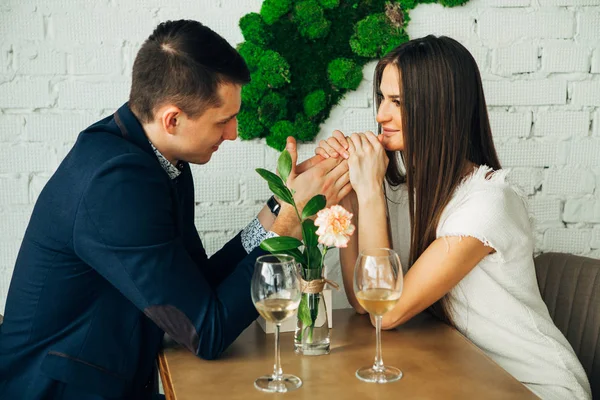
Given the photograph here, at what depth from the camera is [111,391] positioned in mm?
1324

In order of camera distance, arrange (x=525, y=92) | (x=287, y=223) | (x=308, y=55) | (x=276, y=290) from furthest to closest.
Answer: (x=525, y=92) < (x=308, y=55) < (x=287, y=223) < (x=276, y=290)

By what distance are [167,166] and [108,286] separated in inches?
12.2

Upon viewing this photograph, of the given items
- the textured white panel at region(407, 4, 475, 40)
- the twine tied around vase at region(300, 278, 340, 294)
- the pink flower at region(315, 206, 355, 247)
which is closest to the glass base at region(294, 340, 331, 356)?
the twine tied around vase at region(300, 278, 340, 294)

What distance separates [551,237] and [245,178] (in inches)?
38.7

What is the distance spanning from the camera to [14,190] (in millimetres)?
1870

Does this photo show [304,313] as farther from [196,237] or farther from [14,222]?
[14,222]

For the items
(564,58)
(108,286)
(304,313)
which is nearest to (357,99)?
(564,58)

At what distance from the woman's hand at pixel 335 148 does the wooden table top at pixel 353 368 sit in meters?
0.42

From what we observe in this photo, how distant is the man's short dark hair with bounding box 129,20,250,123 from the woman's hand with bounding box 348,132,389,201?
14.9 inches

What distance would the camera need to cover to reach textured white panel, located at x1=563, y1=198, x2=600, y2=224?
2113mm

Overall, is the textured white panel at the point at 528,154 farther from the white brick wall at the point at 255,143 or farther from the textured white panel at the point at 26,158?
the textured white panel at the point at 26,158

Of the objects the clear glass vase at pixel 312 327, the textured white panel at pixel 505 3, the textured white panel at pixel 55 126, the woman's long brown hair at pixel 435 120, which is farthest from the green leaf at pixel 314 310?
the textured white panel at pixel 505 3

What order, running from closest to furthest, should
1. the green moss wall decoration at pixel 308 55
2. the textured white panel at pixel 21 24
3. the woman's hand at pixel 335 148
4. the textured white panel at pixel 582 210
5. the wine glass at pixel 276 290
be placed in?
the wine glass at pixel 276 290, the woman's hand at pixel 335 148, the textured white panel at pixel 21 24, the green moss wall decoration at pixel 308 55, the textured white panel at pixel 582 210

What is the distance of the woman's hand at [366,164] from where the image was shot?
1590 millimetres
